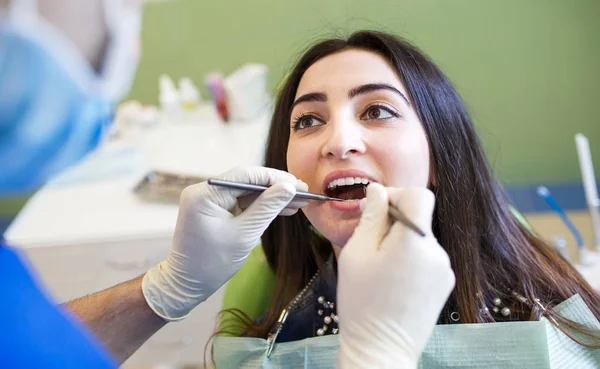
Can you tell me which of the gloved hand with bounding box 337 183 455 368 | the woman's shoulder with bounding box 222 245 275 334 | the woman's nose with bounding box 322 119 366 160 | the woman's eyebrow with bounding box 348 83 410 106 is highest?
the woman's eyebrow with bounding box 348 83 410 106

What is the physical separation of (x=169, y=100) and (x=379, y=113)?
1286 millimetres

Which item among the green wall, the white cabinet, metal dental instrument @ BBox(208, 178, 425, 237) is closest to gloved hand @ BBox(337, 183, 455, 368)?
metal dental instrument @ BBox(208, 178, 425, 237)

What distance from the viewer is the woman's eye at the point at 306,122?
0.98 m

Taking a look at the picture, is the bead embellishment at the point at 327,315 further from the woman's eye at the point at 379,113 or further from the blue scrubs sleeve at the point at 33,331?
the blue scrubs sleeve at the point at 33,331

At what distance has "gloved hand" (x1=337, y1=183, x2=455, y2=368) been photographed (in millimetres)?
663

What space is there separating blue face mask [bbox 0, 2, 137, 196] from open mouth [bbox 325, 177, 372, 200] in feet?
1.43

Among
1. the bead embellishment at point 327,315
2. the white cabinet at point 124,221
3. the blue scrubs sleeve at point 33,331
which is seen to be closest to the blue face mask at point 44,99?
the blue scrubs sleeve at point 33,331

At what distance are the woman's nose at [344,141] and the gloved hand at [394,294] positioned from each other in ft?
0.61

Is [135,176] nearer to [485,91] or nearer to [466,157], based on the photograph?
[466,157]

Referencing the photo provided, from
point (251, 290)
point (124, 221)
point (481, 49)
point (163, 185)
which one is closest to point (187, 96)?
point (163, 185)

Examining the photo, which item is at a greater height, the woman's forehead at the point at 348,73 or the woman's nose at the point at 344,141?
the woman's forehead at the point at 348,73

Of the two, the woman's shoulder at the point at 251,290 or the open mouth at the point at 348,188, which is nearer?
the open mouth at the point at 348,188

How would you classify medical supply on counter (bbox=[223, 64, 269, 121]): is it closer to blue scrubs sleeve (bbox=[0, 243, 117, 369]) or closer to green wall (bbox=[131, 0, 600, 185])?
green wall (bbox=[131, 0, 600, 185])

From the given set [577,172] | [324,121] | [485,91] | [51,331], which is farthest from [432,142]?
[577,172]
